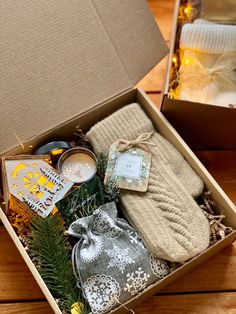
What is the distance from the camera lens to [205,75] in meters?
1.01

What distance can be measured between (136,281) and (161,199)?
0.53 ft

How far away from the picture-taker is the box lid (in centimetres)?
92

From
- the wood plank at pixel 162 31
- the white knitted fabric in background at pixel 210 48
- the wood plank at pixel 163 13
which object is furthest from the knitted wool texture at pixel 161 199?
the wood plank at pixel 163 13

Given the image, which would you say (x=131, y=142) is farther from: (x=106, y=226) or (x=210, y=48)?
(x=210, y=48)

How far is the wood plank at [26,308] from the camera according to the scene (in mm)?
976

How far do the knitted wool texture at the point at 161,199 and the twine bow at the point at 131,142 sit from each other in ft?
0.03

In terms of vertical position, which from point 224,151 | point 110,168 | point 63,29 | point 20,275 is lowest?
point 20,275

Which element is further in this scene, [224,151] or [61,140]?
[224,151]

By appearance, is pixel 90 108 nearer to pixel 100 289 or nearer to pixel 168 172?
pixel 168 172

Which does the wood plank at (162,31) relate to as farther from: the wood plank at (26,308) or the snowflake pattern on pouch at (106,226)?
the wood plank at (26,308)

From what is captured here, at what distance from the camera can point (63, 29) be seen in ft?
3.12

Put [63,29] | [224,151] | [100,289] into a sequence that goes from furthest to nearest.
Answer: [224,151], [63,29], [100,289]

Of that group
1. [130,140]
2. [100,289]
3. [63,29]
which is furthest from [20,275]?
[63,29]

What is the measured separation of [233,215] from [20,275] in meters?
0.47
